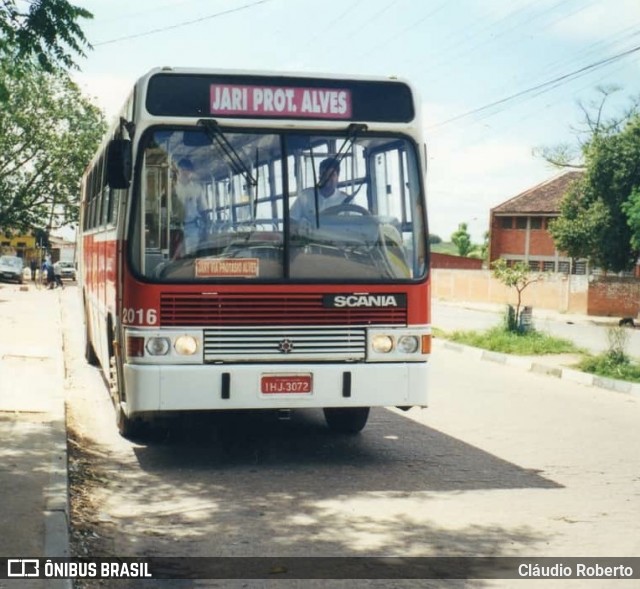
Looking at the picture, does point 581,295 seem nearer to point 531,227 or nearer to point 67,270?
point 531,227

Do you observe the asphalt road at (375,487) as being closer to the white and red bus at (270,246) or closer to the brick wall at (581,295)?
the white and red bus at (270,246)

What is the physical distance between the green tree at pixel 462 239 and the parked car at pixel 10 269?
184 feet

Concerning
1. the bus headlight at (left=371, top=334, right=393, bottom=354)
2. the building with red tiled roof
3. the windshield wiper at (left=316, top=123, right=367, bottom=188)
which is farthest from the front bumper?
the building with red tiled roof

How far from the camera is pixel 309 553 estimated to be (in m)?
5.82

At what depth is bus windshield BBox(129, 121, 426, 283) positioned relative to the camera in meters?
7.89

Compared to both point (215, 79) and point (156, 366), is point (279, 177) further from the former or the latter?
point (156, 366)

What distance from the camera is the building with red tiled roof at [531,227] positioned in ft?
196

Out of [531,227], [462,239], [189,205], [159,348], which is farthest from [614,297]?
[462,239]

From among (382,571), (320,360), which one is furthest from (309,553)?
(320,360)

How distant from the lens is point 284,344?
7.98 m

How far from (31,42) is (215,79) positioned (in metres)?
2.03

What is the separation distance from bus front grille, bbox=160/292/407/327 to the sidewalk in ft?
4.72

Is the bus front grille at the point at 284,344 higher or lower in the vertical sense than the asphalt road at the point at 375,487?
higher

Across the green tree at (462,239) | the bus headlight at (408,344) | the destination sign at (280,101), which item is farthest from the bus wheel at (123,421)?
the green tree at (462,239)
